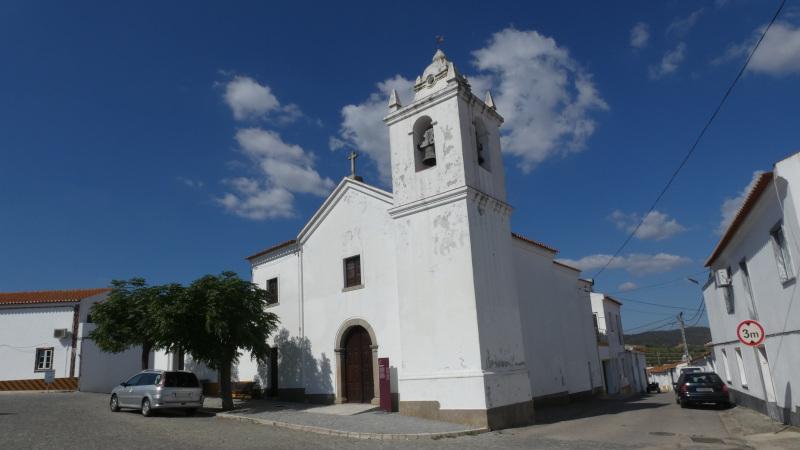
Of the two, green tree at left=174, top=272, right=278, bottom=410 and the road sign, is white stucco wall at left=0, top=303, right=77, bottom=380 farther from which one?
the road sign

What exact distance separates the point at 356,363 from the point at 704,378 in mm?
12651

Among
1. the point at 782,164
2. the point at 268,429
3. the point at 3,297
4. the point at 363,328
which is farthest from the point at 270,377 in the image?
the point at 3,297

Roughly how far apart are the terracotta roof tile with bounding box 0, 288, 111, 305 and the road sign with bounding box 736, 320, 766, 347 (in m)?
30.6

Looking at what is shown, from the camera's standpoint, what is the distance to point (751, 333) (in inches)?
439

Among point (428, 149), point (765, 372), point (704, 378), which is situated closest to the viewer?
point (765, 372)

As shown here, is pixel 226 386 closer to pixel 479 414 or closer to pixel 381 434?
pixel 381 434

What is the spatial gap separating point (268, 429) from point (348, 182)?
364 inches

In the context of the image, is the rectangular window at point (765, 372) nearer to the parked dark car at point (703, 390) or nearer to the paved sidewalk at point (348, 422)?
the parked dark car at point (703, 390)

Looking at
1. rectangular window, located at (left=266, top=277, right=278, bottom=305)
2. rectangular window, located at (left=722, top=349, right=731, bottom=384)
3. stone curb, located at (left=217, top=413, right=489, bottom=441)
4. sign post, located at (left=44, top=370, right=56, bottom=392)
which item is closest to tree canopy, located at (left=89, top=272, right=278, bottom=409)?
rectangular window, located at (left=266, top=277, right=278, bottom=305)

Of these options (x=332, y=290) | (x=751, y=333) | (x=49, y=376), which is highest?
(x=332, y=290)

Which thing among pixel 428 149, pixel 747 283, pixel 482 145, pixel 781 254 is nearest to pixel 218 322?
pixel 428 149

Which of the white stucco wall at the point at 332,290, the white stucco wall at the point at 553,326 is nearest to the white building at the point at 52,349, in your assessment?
the white stucco wall at the point at 332,290

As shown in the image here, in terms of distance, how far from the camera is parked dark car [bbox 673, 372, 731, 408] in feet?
59.9

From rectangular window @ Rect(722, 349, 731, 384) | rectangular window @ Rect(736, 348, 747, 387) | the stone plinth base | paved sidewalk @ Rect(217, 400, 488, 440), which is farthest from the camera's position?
rectangular window @ Rect(722, 349, 731, 384)
